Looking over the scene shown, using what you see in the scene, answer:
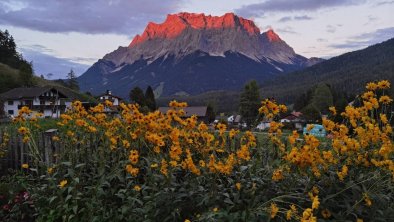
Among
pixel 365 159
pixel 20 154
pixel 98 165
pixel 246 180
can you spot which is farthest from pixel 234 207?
pixel 20 154

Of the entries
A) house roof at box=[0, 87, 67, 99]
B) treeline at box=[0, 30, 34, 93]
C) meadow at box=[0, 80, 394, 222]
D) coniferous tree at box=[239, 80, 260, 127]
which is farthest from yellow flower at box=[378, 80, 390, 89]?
treeline at box=[0, 30, 34, 93]

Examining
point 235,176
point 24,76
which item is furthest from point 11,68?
point 235,176

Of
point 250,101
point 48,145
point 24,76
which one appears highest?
point 24,76

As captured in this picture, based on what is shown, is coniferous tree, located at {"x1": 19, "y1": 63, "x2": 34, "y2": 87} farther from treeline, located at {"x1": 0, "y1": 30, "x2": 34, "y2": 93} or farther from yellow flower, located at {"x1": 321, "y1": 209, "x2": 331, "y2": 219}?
yellow flower, located at {"x1": 321, "y1": 209, "x2": 331, "y2": 219}

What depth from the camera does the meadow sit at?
386cm

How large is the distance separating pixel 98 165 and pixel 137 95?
6724cm

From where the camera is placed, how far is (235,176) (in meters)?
4.50

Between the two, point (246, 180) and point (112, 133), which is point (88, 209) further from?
point (246, 180)

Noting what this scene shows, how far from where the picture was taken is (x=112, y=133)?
5.77m

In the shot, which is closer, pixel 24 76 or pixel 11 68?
pixel 24 76

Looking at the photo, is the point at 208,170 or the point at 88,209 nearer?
the point at 208,170

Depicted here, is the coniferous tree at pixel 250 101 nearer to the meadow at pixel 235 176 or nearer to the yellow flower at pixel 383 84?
the meadow at pixel 235 176

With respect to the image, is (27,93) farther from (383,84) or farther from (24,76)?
(383,84)

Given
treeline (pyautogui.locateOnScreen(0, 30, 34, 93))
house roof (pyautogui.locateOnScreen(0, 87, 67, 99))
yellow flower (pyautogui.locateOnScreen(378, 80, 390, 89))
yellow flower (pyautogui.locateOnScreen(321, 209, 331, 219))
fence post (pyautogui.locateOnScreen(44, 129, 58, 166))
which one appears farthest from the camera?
treeline (pyautogui.locateOnScreen(0, 30, 34, 93))
